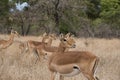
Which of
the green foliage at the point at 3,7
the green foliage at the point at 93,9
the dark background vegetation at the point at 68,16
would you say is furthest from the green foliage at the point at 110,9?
the green foliage at the point at 3,7

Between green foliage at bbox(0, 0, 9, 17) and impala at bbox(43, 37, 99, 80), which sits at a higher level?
impala at bbox(43, 37, 99, 80)

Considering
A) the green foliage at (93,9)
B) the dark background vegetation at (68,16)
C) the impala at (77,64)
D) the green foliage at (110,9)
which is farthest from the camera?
the green foliage at (93,9)

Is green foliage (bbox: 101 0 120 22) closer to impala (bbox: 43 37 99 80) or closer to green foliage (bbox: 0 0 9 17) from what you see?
green foliage (bbox: 0 0 9 17)

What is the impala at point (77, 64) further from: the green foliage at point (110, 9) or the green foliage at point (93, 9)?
the green foliage at point (93, 9)

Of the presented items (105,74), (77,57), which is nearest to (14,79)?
(77,57)

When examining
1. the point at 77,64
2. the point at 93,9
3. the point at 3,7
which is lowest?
the point at 93,9

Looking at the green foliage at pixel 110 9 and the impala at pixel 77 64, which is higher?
the impala at pixel 77 64

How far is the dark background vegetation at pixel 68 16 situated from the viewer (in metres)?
30.3

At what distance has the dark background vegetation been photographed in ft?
99.3

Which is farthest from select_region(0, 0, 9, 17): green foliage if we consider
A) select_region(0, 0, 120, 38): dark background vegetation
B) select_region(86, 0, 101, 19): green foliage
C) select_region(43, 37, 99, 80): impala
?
select_region(43, 37, 99, 80): impala

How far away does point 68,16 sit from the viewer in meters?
30.9

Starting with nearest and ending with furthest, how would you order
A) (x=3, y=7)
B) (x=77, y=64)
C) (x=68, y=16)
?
(x=77, y=64)
(x=68, y=16)
(x=3, y=7)

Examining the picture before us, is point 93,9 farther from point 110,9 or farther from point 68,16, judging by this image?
point 68,16

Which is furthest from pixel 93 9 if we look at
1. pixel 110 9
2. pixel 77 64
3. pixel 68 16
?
pixel 77 64
